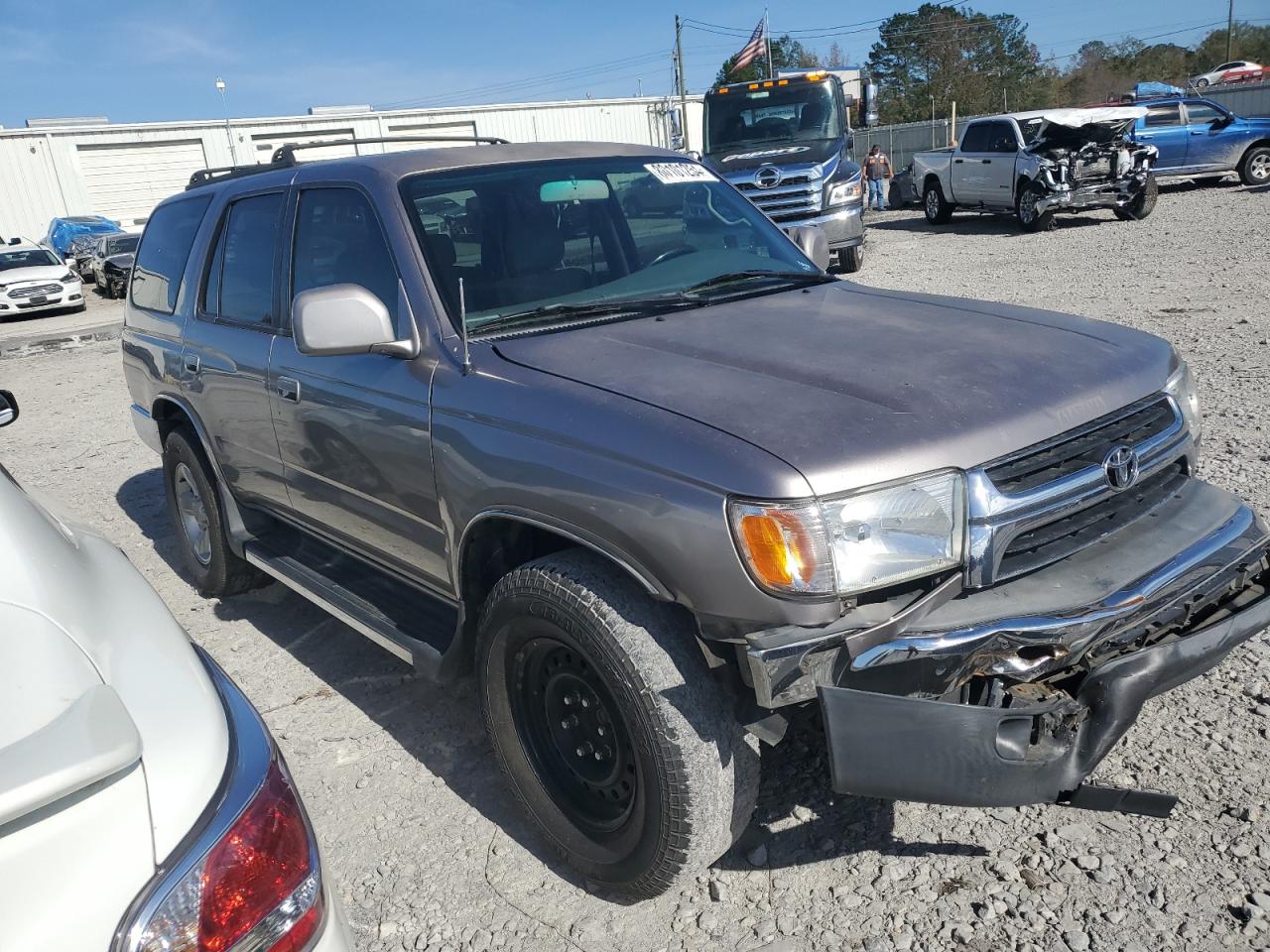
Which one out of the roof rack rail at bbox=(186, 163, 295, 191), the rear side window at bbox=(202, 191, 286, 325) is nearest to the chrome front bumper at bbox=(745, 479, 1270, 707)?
the rear side window at bbox=(202, 191, 286, 325)

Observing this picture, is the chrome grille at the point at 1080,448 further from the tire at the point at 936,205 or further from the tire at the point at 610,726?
the tire at the point at 936,205

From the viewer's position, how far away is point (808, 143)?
14500mm

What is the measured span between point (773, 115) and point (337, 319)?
43.4 feet

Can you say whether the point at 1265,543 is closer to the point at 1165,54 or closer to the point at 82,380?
the point at 82,380

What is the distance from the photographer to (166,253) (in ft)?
15.9

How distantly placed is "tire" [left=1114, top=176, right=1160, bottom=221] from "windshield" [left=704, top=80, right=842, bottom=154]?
18.9ft

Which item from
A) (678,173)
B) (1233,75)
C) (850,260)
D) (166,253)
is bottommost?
(850,260)

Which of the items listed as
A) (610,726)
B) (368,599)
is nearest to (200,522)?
(368,599)

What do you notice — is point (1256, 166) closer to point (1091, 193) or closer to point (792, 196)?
point (1091, 193)

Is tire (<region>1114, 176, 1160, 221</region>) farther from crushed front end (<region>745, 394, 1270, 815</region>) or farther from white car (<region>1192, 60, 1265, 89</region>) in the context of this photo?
white car (<region>1192, 60, 1265, 89</region>)

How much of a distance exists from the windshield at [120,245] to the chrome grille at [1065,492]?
24.9 meters

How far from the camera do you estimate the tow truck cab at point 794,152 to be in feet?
44.9

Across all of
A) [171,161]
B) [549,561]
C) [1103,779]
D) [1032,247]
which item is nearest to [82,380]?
[549,561]

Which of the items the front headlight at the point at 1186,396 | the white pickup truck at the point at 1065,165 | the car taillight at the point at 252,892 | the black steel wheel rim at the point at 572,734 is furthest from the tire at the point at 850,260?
the car taillight at the point at 252,892
